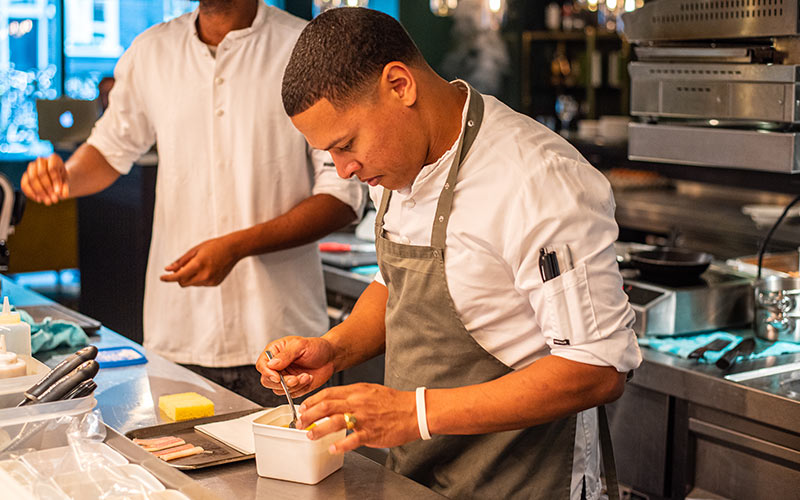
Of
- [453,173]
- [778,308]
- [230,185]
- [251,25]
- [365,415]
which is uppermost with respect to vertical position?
[251,25]

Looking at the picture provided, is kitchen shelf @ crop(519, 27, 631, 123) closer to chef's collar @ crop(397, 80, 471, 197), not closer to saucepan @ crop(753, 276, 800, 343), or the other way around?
saucepan @ crop(753, 276, 800, 343)

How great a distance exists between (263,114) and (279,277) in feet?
1.46

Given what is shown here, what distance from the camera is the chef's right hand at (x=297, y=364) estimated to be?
1703mm

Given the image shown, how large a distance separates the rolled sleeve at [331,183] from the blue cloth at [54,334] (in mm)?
706

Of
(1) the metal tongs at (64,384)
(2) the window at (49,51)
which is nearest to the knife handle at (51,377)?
(1) the metal tongs at (64,384)

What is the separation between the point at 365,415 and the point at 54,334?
1.25 m

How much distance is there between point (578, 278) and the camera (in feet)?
4.68

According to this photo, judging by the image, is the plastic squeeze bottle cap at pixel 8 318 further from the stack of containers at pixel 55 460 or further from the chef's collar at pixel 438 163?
the chef's collar at pixel 438 163

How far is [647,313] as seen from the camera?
275cm

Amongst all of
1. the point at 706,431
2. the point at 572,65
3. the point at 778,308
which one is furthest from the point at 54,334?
the point at 572,65

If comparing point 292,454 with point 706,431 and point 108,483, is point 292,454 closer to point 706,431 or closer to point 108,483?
point 108,483

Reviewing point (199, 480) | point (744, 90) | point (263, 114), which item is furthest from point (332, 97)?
point (744, 90)

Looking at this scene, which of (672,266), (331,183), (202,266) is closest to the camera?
(202,266)

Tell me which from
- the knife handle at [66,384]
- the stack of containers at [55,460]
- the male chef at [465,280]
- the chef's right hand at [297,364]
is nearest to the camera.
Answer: the stack of containers at [55,460]
